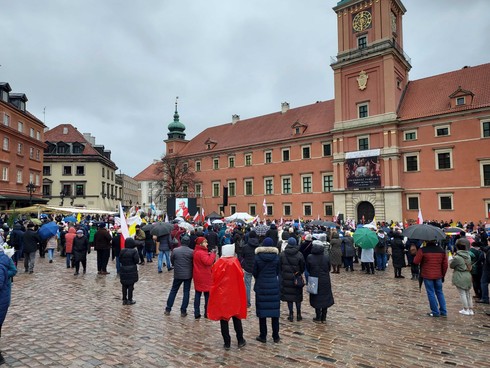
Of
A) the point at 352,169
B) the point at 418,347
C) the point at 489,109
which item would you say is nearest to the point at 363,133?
the point at 352,169

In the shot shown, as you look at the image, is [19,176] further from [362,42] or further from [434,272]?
[434,272]

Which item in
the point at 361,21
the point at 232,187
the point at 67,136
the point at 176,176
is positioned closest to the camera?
the point at 361,21

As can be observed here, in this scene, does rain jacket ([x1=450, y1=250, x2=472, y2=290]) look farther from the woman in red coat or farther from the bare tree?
the bare tree

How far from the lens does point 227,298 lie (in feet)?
19.2

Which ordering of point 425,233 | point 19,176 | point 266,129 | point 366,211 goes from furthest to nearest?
point 266,129 < point 366,211 < point 19,176 < point 425,233

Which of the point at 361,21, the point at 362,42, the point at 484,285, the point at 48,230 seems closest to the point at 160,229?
the point at 48,230

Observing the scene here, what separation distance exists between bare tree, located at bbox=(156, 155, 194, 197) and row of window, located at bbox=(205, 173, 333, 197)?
213 cm

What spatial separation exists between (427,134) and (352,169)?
7.85 meters

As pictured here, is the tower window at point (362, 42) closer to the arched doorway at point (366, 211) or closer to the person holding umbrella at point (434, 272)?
the arched doorway at point (366, 211)

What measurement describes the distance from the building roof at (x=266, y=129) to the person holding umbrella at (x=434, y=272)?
35.3 meters

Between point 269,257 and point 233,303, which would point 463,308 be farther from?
point 233,303

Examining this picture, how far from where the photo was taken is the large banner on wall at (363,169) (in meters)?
36.9

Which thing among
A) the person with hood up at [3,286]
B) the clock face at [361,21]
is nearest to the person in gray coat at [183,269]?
the person with hood up at [3,286]

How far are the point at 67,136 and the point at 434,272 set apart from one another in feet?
187
